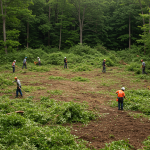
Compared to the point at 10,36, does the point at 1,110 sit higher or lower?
lower

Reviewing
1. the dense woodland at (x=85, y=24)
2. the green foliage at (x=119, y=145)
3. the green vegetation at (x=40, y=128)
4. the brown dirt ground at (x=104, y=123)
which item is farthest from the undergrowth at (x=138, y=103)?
the dense woodland at (x=85, y=24)

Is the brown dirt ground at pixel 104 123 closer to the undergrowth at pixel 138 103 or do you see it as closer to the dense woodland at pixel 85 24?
the undergrowth at pixel 138 103

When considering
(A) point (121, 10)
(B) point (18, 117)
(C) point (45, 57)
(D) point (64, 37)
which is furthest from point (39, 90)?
(A) point (121, 10)

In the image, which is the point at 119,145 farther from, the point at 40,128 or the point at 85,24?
the point at 85,24

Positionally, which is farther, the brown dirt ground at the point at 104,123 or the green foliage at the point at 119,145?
the brown dirt ground at the point at 104,123

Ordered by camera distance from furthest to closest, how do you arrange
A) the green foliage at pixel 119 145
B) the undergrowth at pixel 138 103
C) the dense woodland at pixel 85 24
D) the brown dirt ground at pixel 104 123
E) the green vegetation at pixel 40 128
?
1. the dense woodland at pixel 85 24
2. the undergrowth at pixel 138 103
3. the brown dirt ground at pixel 104 123
4. the green foliage at pixel 119 145
5. the green vegetation at pixel 40 128

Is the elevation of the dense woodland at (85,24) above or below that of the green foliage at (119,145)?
above

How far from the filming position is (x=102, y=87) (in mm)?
14375

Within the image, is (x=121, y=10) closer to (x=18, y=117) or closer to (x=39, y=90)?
(x=39, y=90)

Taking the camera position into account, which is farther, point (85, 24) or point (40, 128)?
point (85, 24)

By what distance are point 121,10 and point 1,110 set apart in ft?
127

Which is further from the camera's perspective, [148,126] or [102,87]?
[102,87]

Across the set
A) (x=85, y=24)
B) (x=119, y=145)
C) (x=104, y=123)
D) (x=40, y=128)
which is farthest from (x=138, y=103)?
(x=85, y=24)

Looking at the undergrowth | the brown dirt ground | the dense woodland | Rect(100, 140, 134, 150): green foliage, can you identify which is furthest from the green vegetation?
the dense woodland
